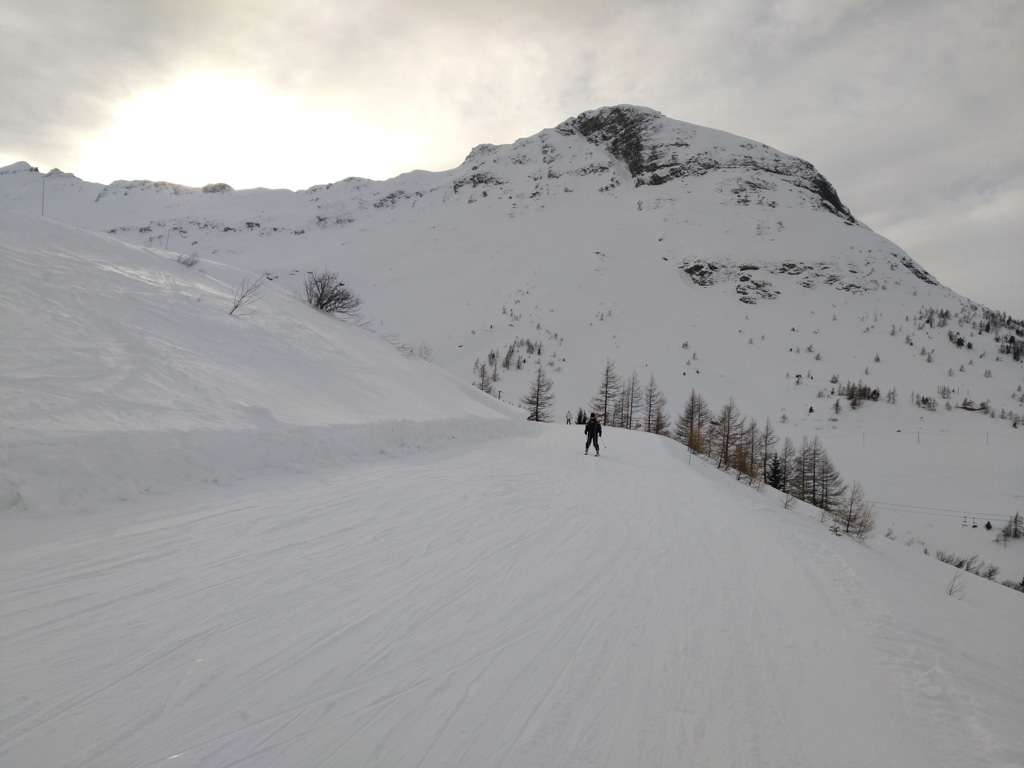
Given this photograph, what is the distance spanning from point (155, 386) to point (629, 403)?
36423 mm

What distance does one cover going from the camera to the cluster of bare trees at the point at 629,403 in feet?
125

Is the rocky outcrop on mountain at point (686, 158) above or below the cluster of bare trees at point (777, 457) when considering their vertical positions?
above

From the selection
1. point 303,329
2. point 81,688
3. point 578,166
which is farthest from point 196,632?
point 578,166

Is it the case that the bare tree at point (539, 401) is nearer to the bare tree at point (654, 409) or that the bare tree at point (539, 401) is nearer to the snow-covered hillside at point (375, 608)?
the bare tree at point (654, 409)

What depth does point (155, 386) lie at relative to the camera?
6215 mm

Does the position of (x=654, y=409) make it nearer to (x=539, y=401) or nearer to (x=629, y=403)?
(x=629, y=403)

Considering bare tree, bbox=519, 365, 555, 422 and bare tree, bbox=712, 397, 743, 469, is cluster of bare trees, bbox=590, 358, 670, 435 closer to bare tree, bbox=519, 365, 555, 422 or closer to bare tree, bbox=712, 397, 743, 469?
bare tree, bbox=519, 365, 555, 422

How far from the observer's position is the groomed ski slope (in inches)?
87.4

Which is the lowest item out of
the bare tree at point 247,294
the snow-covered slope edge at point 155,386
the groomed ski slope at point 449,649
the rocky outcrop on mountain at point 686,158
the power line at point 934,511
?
the power line at point 934,511

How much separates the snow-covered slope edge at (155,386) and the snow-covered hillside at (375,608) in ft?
0.14

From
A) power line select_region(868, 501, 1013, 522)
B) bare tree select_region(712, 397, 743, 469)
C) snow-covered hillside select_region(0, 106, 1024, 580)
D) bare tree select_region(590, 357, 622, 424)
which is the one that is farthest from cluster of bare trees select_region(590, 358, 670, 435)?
power line select_region(868, 501, 1013, 522)

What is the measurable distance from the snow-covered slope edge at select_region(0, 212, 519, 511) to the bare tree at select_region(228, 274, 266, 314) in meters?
0.18

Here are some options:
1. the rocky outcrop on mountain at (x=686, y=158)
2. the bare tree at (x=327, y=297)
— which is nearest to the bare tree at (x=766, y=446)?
the bare tree at (x=327, y=297)

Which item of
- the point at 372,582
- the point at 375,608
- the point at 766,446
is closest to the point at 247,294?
the point at 372,582
